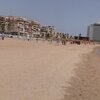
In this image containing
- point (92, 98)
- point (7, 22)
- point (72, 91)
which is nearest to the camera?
point (92, 98)

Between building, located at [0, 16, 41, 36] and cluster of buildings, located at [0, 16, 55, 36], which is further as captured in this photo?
cluster of buildings, located at [0, 16, 55, 36]

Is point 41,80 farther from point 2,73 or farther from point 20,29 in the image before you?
point 20,29

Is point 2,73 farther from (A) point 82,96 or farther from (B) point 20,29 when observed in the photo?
(B) point 20,29

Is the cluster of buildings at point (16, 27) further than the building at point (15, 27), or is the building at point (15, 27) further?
the cluster of buildings at point (16, 27)

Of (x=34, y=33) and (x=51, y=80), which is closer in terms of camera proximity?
(x=51, y=80)

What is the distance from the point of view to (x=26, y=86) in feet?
28.2

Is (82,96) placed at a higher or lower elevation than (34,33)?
higher

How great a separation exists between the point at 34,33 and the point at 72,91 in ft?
396

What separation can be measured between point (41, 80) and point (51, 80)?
0.50 meters

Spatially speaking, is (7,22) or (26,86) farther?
(7,22)

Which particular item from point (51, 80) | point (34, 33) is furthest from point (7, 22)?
point (51, 80)

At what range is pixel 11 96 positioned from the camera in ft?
23.7

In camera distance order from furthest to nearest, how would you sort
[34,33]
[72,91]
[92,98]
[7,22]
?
[34,33], [7,22], [72,91], [92,98]

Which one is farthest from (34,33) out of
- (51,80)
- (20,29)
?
(51,80)
